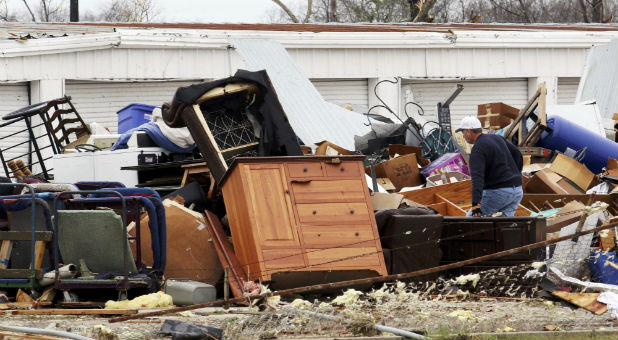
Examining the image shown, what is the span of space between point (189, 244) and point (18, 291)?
1.81 m

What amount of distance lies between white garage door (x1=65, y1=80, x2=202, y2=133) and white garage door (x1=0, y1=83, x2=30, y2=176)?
2.63ft

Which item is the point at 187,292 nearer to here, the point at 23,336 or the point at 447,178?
the point at 23,336

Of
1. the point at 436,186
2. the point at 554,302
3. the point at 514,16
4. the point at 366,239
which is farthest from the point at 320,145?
the point at 514,16

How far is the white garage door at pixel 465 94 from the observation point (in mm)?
20469

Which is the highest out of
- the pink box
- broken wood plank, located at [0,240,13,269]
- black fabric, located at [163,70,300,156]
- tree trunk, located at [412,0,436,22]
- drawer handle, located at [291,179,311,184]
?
tree trunk, located at [412,0,436,22]

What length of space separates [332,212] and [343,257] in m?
0.48

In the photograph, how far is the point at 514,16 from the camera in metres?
46.1

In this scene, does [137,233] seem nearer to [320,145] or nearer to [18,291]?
[18,291]

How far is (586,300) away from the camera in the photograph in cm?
834

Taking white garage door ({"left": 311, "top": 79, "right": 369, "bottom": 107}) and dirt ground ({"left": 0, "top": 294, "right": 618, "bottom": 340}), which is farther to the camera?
white garage door ({"left": 311, "top": 79, "right": 369, "bottom": 107})

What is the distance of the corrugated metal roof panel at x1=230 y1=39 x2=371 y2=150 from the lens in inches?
564

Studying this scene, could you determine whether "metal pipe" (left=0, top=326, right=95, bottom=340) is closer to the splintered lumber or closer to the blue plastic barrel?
the splintered lumber

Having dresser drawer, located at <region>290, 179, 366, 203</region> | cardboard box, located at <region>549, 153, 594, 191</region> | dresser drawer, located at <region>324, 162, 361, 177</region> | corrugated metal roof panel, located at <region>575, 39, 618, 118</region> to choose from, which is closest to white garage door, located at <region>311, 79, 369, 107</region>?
corrugated metal roof panel, located at <region>575, 39, 618, 118</region>

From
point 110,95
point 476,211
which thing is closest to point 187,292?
point 476,211
